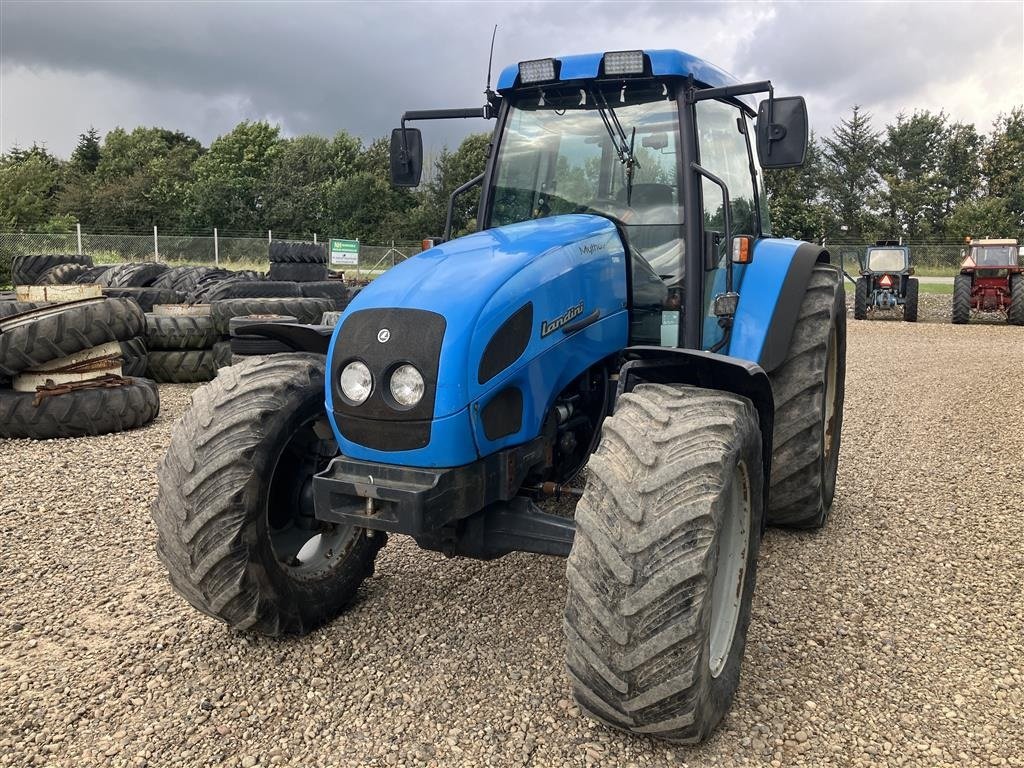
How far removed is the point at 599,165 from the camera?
389 cm

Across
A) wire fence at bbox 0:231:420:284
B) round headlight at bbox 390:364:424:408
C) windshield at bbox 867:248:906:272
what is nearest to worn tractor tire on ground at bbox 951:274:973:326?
windshield at bbox 867:248:906:272

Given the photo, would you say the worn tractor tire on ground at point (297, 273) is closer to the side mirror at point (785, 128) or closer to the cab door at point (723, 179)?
the cab door at point (723, 179)

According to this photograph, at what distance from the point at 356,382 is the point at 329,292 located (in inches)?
404

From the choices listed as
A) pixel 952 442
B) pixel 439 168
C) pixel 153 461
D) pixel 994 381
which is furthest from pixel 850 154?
pixel 153 461

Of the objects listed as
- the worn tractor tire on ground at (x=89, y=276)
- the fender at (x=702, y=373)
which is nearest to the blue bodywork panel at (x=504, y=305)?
the fender at (x=702, y=373)

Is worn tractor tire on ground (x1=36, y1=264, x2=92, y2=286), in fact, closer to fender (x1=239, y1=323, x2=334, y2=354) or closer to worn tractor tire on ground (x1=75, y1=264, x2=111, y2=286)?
worn tractor tire on ground (x1=75, y1=264, x2=111, y2=286)

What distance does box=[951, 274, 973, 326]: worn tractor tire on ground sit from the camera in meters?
19.3

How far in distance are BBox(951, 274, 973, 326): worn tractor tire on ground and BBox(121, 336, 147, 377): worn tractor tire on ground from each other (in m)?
17.8

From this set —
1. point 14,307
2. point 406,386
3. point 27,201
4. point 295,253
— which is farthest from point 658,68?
point 27,201

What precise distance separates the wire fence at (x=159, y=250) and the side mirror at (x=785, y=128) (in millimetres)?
20072

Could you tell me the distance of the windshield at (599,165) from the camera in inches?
149

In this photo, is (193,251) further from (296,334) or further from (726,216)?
(726,216)

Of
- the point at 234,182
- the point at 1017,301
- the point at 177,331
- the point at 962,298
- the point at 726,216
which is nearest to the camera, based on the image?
the point at 726,216

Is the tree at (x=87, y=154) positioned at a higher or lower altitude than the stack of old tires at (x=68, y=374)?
higher
